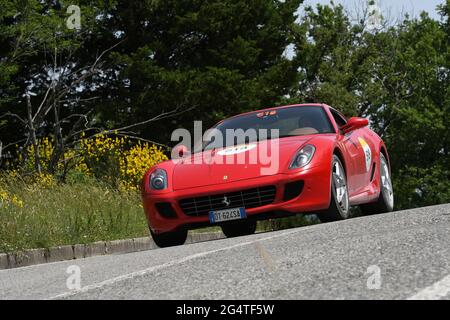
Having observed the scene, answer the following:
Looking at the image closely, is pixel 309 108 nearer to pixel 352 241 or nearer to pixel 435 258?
pixel 352 241

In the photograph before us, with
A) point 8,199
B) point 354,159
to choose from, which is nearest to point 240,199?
point 354,159

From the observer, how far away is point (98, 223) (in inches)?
522

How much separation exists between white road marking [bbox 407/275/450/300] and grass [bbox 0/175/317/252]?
22.9 feet

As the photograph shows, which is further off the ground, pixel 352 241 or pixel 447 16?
pixel 447 16

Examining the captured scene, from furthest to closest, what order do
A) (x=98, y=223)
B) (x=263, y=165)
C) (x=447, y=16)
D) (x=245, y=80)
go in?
(x=447, y=16), (x=245, y=80), (x=98, y=223), (x=263, y=165)

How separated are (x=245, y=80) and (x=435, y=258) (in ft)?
87.5

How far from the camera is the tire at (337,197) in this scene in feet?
32.7

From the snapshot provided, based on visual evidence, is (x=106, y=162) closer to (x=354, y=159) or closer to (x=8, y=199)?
(x=8, y=199)

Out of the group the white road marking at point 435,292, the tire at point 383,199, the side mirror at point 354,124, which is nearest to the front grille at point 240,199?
the side mirror at point 354,124

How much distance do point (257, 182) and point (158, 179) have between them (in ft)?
3.83

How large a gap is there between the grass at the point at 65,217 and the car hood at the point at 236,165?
2.39 meters

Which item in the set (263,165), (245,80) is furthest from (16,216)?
(245,80)

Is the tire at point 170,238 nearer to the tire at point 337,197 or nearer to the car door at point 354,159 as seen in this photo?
the tire at point 337,197

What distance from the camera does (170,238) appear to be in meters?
10.4
